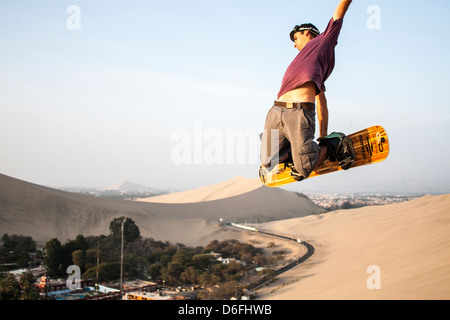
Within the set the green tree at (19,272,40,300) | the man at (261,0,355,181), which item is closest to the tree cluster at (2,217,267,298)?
the green tree at (19,272,40,300)

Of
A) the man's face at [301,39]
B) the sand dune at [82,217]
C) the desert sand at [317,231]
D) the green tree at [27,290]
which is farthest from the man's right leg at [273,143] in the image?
the sand dune at [82,217]

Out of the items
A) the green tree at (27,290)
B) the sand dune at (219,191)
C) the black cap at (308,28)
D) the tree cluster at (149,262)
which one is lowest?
the green tree at (27,290)

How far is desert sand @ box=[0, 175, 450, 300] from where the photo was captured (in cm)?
1708

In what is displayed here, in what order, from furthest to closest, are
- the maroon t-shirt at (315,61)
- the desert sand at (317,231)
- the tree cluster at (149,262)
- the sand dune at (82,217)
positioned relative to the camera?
1. the sand dune at (82,217)
2. the tree cluster at (149,262)
3. the desert sand at (317,231)
4. the maroon t-shirt at (315,61)

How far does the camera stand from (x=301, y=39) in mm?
3697

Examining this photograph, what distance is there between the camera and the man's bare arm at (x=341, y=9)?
337 cm

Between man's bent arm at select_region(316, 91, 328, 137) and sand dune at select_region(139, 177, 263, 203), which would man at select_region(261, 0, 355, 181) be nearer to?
man's bent arm at select_region(316, 91, 328, 137)

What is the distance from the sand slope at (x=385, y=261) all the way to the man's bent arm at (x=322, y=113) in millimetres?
10517

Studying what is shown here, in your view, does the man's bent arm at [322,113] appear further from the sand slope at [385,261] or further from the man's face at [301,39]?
the sand slope at [385,261]

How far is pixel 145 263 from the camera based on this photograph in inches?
1225

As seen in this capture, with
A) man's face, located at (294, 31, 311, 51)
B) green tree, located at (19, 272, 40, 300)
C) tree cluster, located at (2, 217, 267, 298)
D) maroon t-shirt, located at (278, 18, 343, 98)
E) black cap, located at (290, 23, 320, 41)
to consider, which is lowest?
green tree, located at (19, 272, 40, 300)
